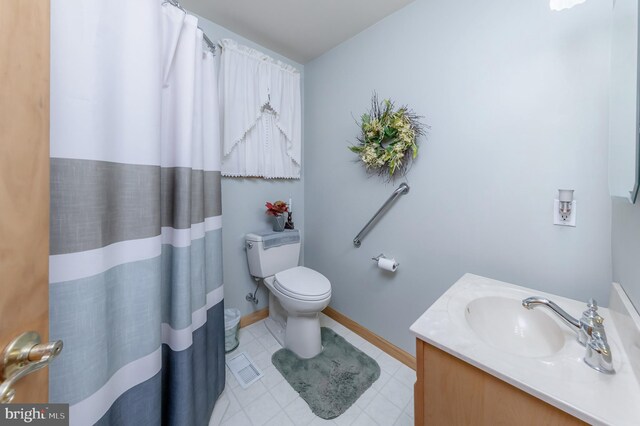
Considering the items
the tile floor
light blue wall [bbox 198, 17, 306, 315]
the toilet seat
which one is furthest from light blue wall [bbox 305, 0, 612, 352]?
light blue wall [bbox 198, 17, 306, 315]

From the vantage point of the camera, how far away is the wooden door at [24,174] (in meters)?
0.34

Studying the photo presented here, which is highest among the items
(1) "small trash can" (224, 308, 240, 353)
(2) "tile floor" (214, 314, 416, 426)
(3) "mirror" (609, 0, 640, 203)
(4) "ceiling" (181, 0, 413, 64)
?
(4) "ceiling" (181, 0, 413, 64)

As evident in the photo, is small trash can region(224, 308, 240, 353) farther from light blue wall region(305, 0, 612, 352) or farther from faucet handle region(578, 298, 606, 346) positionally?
faucet handle region(578, 298, 606, 346)

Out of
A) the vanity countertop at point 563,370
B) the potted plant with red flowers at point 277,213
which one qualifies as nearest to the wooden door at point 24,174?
the vanity countertop at point 563,370

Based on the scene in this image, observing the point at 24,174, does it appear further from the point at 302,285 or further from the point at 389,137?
the point at 389,137

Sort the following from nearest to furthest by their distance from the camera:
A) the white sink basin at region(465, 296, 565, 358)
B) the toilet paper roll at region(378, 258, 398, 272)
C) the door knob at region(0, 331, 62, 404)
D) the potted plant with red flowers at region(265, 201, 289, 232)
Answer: the door knob at region(0, 331, 62, 404)
the white sink basin at region(465, 296, 565, 358)
the toilet paper roll at region(378, 258, 398, 272)
the potted plant with red flowers at region(265, 201, 289, 232)

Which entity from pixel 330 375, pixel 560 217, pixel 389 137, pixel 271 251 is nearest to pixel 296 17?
pixel 389 137

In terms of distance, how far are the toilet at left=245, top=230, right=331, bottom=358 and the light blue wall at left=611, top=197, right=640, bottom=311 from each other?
47.5 inches

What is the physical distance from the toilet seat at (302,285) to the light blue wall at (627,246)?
47.5 inches

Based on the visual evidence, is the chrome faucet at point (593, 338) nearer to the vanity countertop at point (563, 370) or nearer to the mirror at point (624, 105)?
the vanity countertop at point (563, 370)

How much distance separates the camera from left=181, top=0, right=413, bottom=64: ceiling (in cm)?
141

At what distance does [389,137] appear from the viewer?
1439 mm

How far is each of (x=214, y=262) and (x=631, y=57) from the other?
1.66 meters

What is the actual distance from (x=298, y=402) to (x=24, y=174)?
56.2 inches
